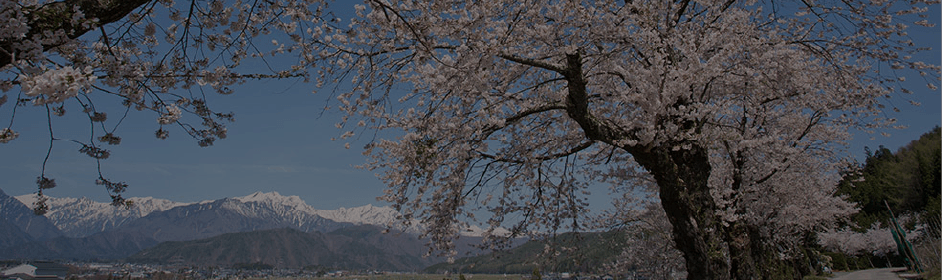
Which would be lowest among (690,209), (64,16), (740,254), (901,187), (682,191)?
(740,254)

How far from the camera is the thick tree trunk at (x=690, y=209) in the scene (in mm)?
6070

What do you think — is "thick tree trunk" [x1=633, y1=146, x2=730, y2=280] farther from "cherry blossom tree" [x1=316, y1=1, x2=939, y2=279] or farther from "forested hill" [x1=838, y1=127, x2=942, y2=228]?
"forested hill" [x1=838, y1=127, x2=942, y2=228]

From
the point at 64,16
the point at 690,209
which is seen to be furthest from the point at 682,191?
the point at 64,16

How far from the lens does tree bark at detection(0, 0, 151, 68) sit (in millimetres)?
2719

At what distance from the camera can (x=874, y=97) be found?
24.7 ft

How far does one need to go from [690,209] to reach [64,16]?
6.96 m

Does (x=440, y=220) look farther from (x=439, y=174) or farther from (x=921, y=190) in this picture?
(x=921, y=190)

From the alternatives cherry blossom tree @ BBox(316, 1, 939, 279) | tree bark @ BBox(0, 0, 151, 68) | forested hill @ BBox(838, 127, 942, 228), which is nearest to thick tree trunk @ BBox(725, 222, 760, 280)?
cherry blossom tree @ BBox(316, 1, 939, 279)

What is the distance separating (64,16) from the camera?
2795 millimetres

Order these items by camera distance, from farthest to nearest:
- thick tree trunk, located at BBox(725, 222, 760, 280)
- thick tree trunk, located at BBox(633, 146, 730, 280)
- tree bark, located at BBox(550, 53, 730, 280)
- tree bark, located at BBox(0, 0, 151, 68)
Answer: thick tree trunk, located at BBox(725, 222, 760, 280), thick tree trunk, located at BBox(633, 146, 730, 280), tree bark, located at BBox(550, 53, 730, 280), tree bark, located at BBox(0, 0, 151, 68)

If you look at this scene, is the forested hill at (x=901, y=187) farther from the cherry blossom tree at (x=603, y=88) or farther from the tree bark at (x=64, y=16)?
the tree bark at (x=64, y=16)

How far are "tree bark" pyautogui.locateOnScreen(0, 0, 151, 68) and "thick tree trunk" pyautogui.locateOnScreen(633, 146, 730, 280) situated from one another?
19.8 ft

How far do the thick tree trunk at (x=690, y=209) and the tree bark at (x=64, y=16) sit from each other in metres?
6.03

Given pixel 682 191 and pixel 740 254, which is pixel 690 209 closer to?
pixel 682 191
